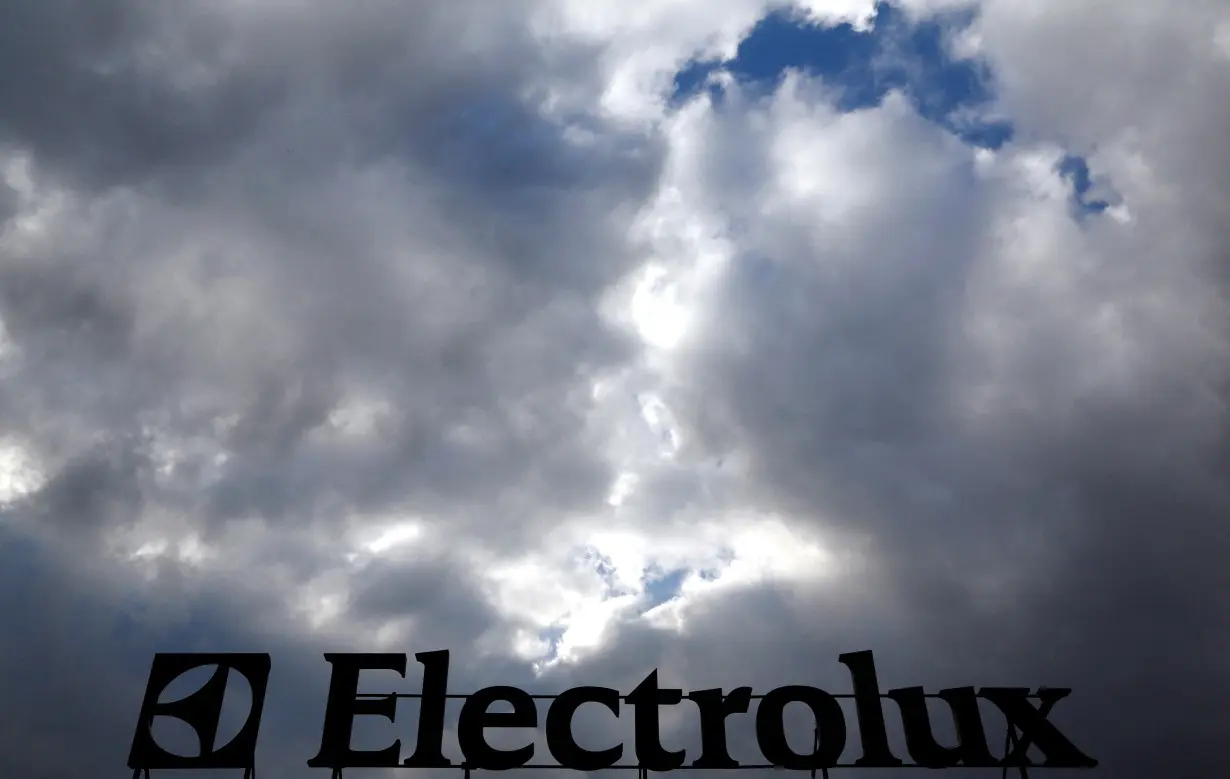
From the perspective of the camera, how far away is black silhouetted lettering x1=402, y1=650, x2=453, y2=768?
2486cm

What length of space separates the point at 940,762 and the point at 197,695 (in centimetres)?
2328

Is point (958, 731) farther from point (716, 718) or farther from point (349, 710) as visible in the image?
point (349, 710)

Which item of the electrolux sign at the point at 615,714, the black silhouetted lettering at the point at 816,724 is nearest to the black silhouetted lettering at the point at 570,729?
the electrolux sign at the point at 615,714

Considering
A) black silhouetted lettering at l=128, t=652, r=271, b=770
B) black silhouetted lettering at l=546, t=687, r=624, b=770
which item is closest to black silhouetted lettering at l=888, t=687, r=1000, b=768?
black silhouetted lettering at l=546, t=687, r=624, b=770

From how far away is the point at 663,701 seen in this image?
1043 inches

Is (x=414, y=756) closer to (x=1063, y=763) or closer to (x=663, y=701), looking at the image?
(x=663, y=701)

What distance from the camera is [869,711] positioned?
26531mm

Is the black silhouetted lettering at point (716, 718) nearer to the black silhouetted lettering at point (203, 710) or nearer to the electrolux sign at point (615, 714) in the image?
the electrolux sign at point (615, 714)

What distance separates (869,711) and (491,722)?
12.3m

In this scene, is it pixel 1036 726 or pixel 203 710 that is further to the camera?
pixel 1036 726

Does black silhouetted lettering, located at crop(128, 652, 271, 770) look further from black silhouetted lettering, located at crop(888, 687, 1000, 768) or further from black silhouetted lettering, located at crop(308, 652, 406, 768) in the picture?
black silhouetted lettering, located at crop(888, 687, 1000, 768)

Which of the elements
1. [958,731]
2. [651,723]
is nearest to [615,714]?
[651,723]

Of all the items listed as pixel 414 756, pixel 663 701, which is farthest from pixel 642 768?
pixel 414 756

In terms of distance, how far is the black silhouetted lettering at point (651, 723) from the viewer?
83.8 ft
